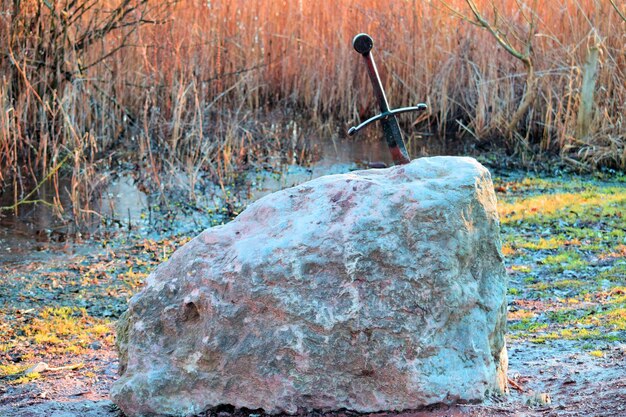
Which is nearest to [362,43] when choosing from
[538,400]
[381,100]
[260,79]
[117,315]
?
[381,100]

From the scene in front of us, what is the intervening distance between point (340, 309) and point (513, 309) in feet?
8.18

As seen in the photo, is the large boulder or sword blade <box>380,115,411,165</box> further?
sword blade <box>380,115,411,165</box>

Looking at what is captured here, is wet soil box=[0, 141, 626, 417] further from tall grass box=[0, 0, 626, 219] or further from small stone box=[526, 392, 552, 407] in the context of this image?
tall grass box=[0, 0, 626, 219]

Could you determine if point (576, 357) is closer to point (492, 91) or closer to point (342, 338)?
point (342, 338)

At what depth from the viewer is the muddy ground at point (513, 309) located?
3924 millimetres

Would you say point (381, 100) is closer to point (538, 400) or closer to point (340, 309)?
point (340, 309)

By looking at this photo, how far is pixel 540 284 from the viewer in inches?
240

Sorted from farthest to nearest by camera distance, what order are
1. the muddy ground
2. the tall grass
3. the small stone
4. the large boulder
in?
the tall grass, the muddy ground, the small stone, the large boulder

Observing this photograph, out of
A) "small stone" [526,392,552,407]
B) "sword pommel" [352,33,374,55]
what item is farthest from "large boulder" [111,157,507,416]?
"sword pommel" [352,33,374,55]

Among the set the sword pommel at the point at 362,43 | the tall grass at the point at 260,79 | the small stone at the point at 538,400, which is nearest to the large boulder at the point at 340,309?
the small stone at the point at 538,400

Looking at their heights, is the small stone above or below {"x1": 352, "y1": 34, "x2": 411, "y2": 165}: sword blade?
below

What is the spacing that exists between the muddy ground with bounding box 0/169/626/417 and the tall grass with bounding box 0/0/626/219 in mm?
1836

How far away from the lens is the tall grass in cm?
963

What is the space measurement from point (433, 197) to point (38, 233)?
17.9 feet
